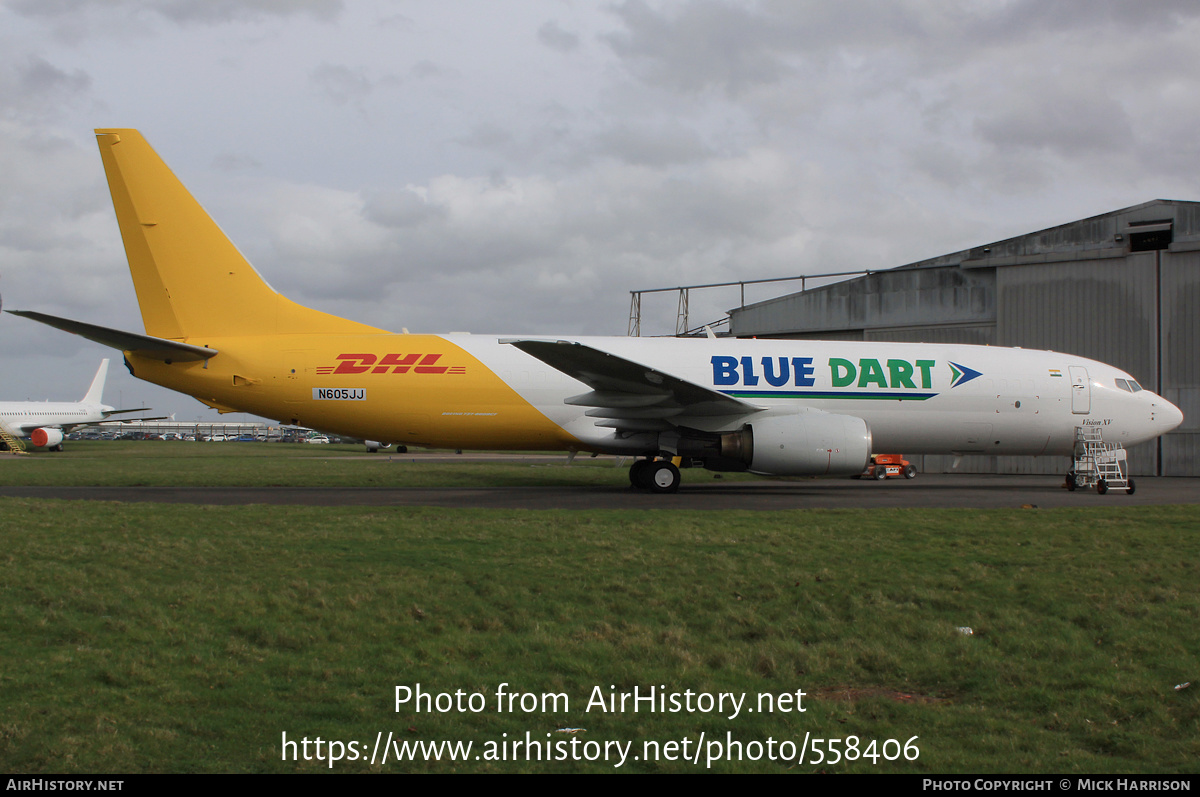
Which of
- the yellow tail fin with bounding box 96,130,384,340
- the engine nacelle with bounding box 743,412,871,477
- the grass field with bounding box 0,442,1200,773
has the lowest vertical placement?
the grass field with bounding box 0,442,1200,773

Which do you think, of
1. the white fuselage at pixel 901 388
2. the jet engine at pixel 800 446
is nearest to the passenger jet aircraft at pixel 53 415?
the white fuselage at pixel 901 388

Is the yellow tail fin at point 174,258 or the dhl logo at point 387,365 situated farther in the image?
the dhl logo at point 387,365

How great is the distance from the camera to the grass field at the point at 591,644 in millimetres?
3738

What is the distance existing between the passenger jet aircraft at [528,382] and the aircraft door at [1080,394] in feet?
0.64

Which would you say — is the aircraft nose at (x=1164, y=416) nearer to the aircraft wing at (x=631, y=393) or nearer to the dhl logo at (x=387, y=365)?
the aircraft wing at (x=631, y=393)

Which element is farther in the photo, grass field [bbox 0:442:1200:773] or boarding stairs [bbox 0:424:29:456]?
boarding stairs [bbox 0:424:29:456]

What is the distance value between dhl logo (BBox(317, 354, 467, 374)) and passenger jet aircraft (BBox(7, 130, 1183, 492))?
0.03 m

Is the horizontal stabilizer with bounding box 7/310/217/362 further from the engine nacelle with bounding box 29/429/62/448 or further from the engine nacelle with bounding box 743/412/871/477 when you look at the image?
the engine nacelle with bounding box 29/429/62/448

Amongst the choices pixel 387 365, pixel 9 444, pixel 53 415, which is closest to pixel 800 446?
pixel 387 365

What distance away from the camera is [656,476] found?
16156mm

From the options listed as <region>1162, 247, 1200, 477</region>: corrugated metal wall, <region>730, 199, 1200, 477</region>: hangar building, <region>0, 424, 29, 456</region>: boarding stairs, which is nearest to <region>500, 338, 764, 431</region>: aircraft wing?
<region>730, 199, 1200, 477</region>: hangar building

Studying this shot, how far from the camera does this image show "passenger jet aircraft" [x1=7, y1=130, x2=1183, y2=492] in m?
15.5

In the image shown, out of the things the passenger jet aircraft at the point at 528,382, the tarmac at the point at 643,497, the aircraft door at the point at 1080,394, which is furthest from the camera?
the aircraft door at the point at 1080,394

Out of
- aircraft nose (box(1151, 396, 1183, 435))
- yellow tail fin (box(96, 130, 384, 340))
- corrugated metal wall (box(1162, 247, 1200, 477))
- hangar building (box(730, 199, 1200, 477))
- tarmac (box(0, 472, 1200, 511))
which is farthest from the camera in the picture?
hangar building (box(730, 199, 1200, 477))
